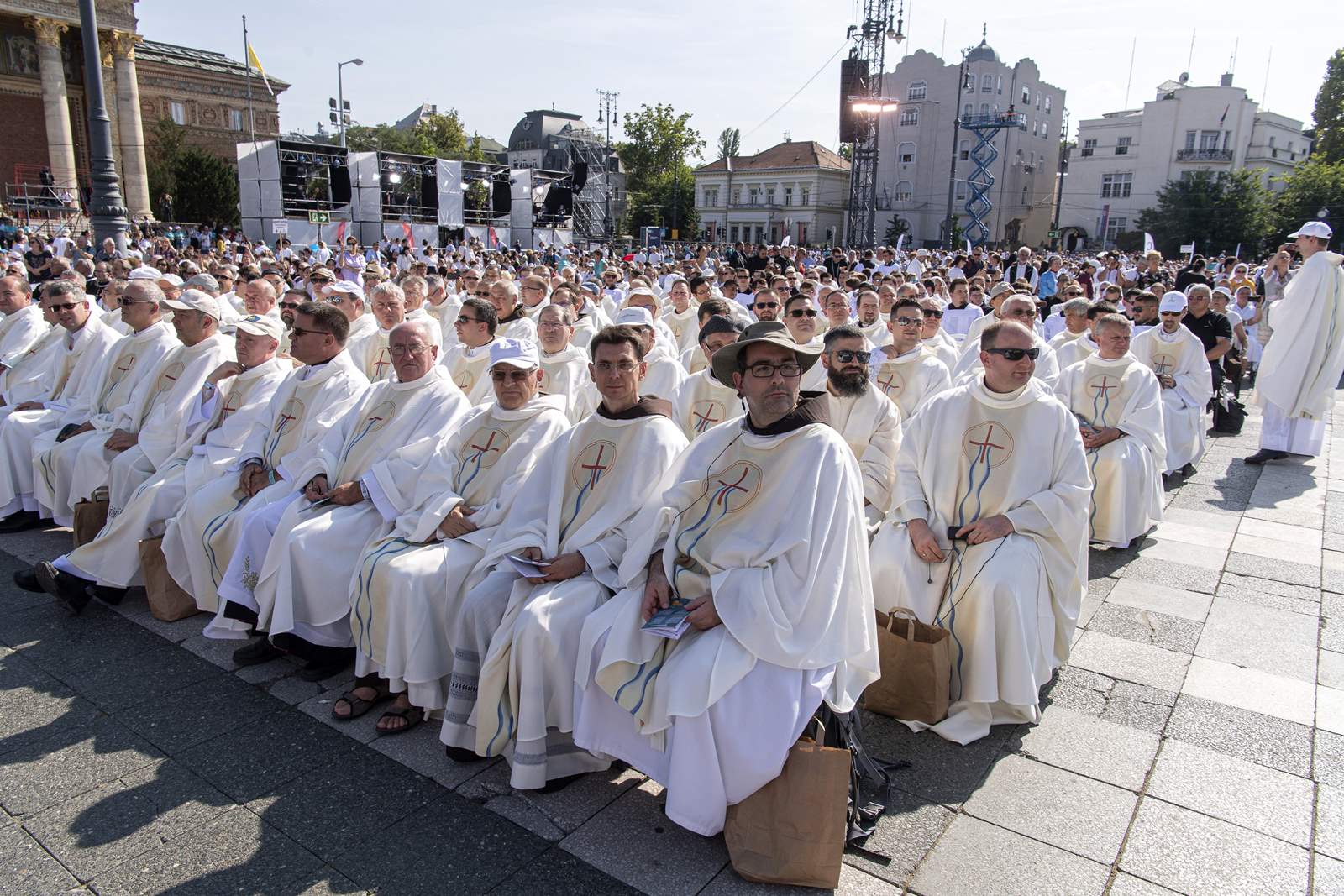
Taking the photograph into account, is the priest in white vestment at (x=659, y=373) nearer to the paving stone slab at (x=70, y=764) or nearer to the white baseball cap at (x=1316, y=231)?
the paving stone slab at (x=70, y=764)

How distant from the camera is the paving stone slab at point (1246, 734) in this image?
345 centimetres

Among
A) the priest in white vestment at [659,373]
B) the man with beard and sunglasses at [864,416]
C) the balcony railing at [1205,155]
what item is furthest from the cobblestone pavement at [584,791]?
the balcony railing at [1205,155]

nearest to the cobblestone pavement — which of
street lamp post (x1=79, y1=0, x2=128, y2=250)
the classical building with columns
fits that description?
street lamp post (x1=79, y1=0, x2=128, y2=250)

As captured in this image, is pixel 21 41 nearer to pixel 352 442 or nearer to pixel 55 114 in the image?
pixel 55 114

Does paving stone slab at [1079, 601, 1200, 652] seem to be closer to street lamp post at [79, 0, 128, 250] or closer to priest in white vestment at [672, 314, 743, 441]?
priest in white vestment at [672, 314, 743, 441]

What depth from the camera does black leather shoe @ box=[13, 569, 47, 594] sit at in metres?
4.96

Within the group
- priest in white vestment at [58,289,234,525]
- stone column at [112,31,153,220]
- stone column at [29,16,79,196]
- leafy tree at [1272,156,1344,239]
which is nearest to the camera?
priest in white vestment at [58,289,234,525]

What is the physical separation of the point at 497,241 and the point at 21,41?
2680 cm

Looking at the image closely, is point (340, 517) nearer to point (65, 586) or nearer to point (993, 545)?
point (65, 586)

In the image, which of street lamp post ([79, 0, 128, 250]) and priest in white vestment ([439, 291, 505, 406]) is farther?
street lamp post ([79, 0, 128, 250])

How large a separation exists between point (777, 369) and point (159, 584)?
12.2 ft

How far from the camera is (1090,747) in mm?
3521

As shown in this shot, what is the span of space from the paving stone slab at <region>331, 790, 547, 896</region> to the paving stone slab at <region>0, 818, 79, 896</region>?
33.9 inches

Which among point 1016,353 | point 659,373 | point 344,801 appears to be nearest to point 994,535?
point 1016,353
